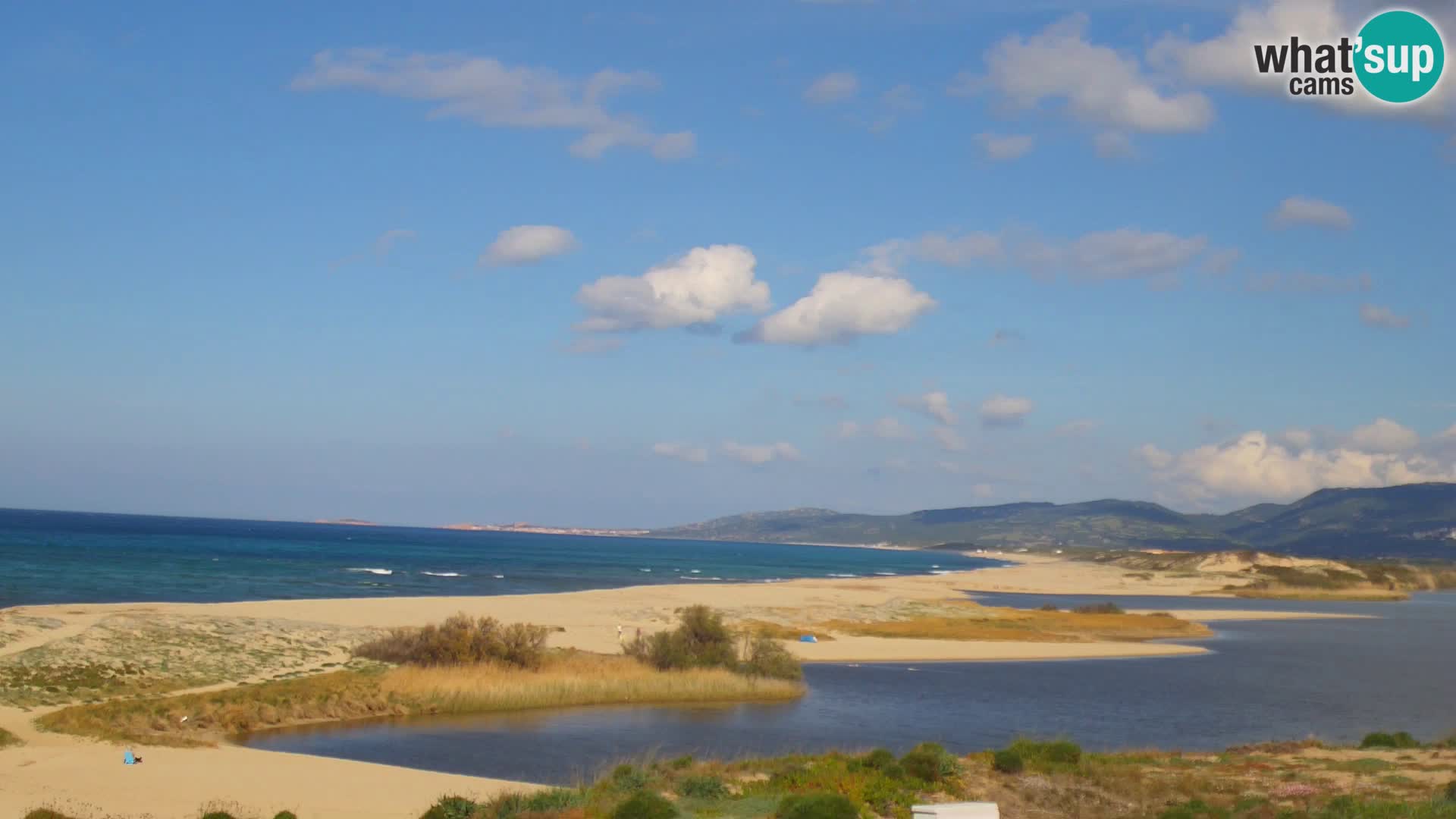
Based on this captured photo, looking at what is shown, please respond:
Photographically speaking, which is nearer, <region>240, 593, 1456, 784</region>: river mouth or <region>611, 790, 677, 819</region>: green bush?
<region>611, 790, 677, 819</region>: green bush

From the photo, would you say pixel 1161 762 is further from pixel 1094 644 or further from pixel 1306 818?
pixel 1094 644

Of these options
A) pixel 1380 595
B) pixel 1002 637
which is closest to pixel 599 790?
pixel 1002 637

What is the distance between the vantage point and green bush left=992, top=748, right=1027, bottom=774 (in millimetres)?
23422

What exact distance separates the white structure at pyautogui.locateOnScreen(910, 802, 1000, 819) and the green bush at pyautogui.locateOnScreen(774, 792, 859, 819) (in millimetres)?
1580

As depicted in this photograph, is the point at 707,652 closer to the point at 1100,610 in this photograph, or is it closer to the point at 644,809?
the point at 644,809

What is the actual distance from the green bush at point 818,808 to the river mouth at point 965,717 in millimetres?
8077

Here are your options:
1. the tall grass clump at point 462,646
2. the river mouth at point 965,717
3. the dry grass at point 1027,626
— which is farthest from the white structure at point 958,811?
the dry grass at point 1027,626

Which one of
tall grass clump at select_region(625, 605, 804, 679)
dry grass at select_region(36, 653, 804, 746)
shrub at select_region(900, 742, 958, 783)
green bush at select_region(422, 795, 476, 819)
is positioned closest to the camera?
green bush at select_region(422, 795, 476, 819)

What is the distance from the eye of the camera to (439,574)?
10606 cm

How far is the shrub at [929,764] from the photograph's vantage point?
21.6 m

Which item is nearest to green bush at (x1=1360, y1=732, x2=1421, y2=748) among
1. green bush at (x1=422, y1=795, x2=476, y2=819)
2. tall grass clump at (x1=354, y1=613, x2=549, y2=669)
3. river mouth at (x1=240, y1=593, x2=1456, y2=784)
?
river mouth at (x1=240, y1=593, x2=1456, y2=784)

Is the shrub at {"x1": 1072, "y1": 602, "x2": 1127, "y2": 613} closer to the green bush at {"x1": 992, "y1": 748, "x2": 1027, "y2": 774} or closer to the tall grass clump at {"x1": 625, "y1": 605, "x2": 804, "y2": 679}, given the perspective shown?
the tall grass clump at {"x1": 625, "y1": 605, "x2": 804, "y2": 679}

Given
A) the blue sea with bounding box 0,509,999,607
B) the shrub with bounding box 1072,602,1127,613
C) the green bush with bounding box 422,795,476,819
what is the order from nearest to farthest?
the green bush with bounding box 422,795,476,819, the blue sea with bounding box 0,509,999,607, the shrub with bounding box 1072,602,1127,613

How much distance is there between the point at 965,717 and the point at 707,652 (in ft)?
30.4
